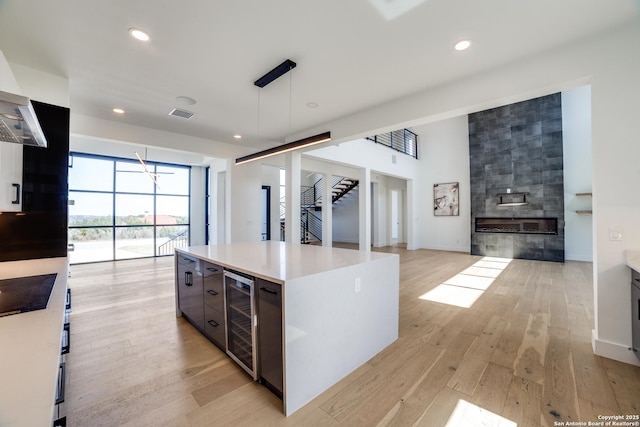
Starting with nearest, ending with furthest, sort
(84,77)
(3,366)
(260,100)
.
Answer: (3,366)
(84,77)
(260,100)

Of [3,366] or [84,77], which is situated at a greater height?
[84,77]

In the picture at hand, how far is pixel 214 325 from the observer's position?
8.48 feet

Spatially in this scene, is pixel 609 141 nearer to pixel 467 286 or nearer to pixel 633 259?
pixel 633 259

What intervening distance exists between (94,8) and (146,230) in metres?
7.13

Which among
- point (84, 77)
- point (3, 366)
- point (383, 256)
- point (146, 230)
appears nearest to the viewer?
point (3, 366)

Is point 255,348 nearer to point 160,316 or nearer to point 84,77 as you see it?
point 160,316

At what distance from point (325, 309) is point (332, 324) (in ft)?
0.52

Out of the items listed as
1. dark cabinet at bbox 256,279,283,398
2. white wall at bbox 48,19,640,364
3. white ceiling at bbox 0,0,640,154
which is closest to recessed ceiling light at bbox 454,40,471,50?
white ceiling at bbox 0,0,640,154

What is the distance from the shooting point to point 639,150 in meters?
2.22

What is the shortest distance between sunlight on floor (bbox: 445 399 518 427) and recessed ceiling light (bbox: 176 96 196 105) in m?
4.49

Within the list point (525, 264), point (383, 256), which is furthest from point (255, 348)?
point (525, 264)

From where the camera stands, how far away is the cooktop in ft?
4.07

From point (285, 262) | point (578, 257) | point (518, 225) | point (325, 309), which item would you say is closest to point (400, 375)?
point (325, 309)

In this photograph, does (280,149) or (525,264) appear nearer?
(280,149)
